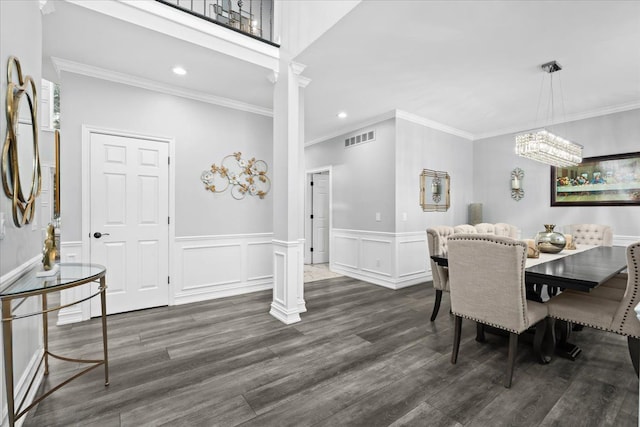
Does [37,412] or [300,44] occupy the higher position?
[300,44]

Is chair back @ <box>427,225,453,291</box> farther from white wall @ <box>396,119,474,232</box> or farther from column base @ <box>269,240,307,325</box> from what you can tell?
column base @ <box>269,240,307,325</box>

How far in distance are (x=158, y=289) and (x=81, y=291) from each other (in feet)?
2.45

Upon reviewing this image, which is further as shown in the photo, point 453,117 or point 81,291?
point 453,117

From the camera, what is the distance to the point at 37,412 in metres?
1.75

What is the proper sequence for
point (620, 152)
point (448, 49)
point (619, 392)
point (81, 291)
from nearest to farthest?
point (619, 392)
point (448, 49)
point (81, 291)
point (620, 152)

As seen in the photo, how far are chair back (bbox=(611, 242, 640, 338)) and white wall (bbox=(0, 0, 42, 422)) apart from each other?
142 inches

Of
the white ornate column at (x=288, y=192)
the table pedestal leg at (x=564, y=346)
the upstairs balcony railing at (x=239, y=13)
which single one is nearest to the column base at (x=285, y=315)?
the white ornate column at (x=288, y=192)

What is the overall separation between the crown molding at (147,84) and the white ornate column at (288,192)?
37.9 inches

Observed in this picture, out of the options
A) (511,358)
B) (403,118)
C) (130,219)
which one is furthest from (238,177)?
(511,358)

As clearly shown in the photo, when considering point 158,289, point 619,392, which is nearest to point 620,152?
point 619,392

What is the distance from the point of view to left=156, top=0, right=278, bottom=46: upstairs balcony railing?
354 cm

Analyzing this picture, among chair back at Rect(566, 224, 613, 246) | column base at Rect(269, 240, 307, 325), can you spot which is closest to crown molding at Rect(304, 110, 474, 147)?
chair back at Rect(566, 224, 613, 246)

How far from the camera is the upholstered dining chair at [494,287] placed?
1.98 metres

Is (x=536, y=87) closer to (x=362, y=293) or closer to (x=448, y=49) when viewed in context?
(x=448, y=49)
